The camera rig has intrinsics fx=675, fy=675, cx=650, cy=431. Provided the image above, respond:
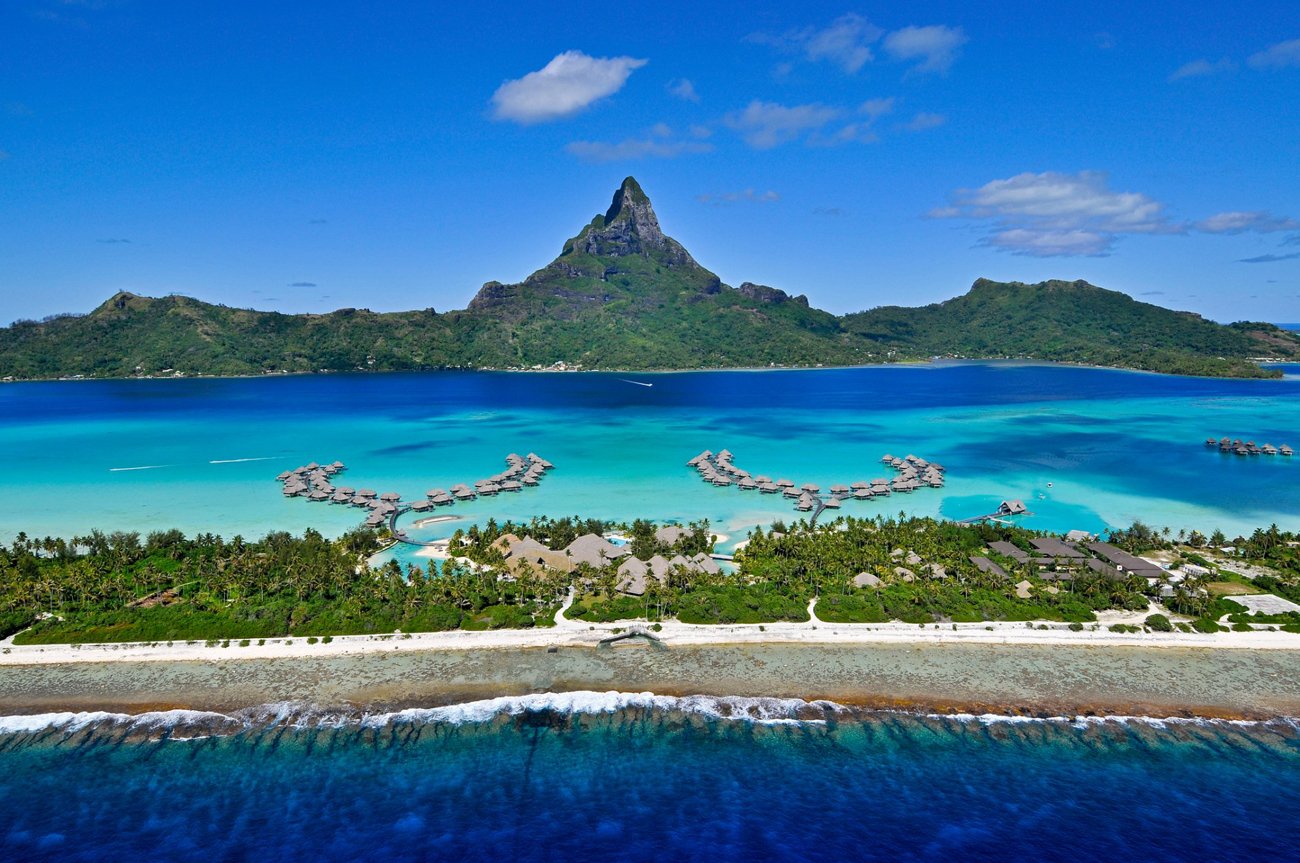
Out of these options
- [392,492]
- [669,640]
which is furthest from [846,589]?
[392,492]

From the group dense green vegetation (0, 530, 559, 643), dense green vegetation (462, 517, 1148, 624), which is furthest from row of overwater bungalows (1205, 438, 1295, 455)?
dense green vegetation (0, 530, 559, 643)

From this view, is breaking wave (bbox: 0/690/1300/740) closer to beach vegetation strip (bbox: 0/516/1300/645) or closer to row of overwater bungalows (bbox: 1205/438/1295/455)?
beach vegetation strip (bbox: 0/516/1300/645)

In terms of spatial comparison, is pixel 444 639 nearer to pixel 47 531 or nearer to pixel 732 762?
pixel 732 762

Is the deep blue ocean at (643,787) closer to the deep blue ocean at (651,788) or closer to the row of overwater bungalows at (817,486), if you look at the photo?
the deep blue ocean at (651,788)

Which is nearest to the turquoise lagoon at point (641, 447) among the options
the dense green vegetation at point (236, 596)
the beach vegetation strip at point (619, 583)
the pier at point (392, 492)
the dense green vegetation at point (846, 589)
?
the pier at point (392, 492)

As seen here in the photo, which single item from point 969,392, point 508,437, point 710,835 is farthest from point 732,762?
point 969,392

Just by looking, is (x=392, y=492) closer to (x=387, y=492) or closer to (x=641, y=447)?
(x=387, y=492)
